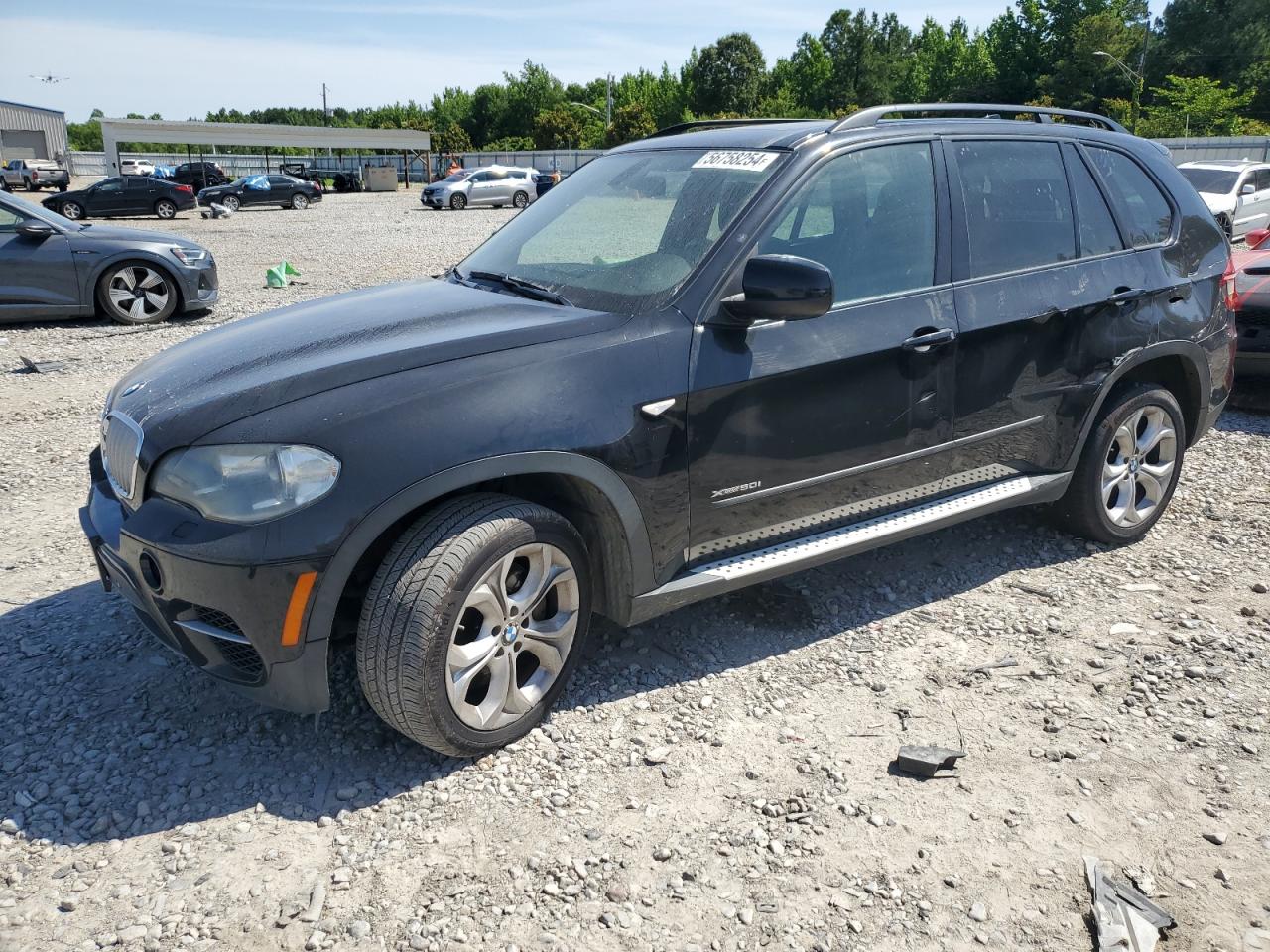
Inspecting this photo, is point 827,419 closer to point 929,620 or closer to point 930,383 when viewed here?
point 930,383

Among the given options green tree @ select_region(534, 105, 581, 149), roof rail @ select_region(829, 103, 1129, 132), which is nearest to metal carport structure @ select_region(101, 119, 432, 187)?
green tree @ select_region(534, 105, 581, 149)

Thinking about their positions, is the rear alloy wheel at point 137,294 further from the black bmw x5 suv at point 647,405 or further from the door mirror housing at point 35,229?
the black bmw x5 suv at point 647,405

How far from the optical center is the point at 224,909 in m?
2.49

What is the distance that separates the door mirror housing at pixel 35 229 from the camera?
31.3ft

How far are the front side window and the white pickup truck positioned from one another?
49014mm

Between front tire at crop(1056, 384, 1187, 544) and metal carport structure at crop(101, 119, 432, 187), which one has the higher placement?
metal carport structure at crop(101, 119, 432, 187)

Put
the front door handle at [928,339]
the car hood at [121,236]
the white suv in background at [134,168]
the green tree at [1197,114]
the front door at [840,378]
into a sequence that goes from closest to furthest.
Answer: the front door at [840,378] → the front door handle at [928,339] → the car hood at [121,236] → the green tree at [1197,114] → the white suv in background at [134,168]

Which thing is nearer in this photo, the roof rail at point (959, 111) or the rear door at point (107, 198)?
the roof rail at point (959, 111)

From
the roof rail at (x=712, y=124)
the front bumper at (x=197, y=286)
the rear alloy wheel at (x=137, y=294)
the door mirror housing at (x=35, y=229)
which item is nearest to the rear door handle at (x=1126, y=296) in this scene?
the roof rail at (x=712, y=124)

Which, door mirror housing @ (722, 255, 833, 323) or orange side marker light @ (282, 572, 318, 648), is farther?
door mirror housing @ (722, 255, 833, 323)

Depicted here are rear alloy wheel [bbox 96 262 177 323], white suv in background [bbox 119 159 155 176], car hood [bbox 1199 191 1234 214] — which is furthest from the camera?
white suv in background [bbox 119 159 155 176]

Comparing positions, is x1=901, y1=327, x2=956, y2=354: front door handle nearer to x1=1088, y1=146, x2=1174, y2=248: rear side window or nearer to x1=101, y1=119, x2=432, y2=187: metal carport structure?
x1=1088, y1=146, x2=1174, y2=248: rear side window

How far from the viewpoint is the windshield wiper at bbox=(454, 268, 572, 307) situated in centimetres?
345

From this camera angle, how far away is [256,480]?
8.83 ft
